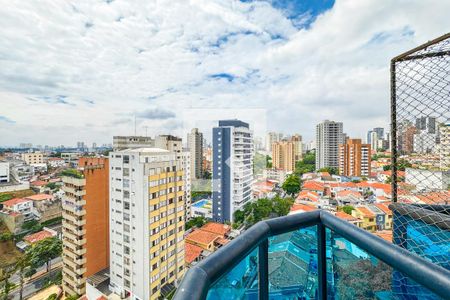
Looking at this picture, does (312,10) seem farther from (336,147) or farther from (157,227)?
(336,147)

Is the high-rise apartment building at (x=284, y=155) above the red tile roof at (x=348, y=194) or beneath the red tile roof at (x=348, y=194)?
above

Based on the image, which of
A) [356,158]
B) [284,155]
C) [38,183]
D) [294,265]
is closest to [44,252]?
[38,183]

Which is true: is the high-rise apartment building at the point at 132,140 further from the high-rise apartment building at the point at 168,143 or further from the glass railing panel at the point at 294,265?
the glass railing panel at the point at 294,265

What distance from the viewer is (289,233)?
0.58m

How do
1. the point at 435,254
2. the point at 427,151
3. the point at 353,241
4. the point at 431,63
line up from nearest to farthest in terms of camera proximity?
the point at 353,241
the point at 435,254
the point at 431,63
the point at 427,151

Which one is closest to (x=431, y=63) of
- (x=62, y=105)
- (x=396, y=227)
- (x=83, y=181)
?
(x=396, y=227)

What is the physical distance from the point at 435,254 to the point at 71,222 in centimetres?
840

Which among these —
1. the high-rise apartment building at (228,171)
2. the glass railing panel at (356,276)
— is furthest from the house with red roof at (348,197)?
the glass railing panel at (356,276)

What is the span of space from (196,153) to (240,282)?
13756 millimetres

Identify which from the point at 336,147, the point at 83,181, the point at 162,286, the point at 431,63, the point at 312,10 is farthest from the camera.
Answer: the point at 336,147

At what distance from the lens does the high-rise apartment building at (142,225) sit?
565 cm

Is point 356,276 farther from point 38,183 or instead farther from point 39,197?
point 38,183

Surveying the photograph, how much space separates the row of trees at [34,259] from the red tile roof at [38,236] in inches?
18.2

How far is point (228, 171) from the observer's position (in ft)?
37.7
